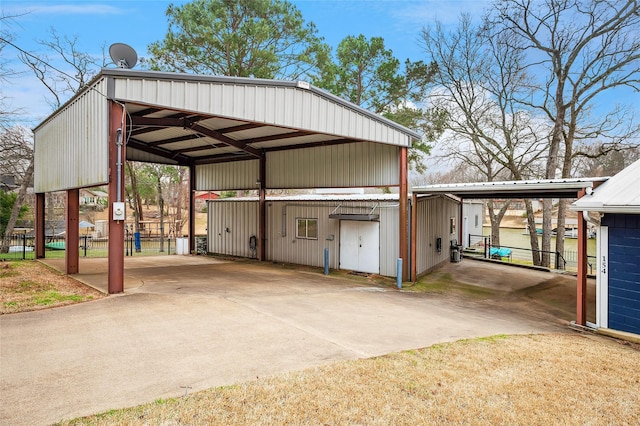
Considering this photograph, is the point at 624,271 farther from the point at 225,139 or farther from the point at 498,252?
the point at 498,252

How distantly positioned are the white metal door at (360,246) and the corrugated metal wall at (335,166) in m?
1.46

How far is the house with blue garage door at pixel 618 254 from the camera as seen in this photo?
7.07 meters

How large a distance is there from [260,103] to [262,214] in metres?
7.87

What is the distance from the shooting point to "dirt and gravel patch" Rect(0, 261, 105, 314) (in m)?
7.42

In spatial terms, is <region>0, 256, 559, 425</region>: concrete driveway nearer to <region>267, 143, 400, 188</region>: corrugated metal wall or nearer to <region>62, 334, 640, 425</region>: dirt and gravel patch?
<region>62, 334, 640, 425</region>: dirt and gravel patch

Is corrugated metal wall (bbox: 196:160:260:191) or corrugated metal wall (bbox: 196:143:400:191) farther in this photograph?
corrugated metal wall (bbox: 196:160:260:191)

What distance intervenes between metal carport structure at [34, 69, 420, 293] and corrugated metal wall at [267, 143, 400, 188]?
37mm

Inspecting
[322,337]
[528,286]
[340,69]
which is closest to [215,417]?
[322,337]

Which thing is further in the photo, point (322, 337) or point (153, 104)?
point (153, 104)

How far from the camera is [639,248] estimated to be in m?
7.04

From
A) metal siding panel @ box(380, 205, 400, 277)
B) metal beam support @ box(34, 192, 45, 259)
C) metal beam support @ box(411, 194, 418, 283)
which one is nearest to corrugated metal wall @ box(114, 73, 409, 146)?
metal beam support @ box(411, 194, 418, 283)

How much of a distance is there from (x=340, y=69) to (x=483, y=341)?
1859 cm

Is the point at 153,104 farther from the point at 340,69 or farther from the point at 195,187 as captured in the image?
the point at 340,69

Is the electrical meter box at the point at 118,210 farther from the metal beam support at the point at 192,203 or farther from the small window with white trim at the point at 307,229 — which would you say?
the metal beam support at the point at 192,203
